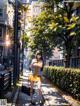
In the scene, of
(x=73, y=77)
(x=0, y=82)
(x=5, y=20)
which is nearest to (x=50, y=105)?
(x=0, y=82)

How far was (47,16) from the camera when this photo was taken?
2453 cm

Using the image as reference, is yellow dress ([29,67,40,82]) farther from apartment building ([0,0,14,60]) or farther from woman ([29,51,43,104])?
apartment building ([0,0,14,60])

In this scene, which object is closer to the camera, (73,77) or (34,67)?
(34,67)

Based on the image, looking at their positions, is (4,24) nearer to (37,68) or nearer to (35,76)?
(35,76)

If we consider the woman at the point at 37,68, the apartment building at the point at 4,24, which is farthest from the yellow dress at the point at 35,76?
the apartment building at the point at 4,24

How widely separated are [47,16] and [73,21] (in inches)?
706

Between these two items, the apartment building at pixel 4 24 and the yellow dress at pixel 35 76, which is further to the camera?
the apartment building at pixel 4 24

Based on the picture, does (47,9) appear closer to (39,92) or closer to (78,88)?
(78,88)

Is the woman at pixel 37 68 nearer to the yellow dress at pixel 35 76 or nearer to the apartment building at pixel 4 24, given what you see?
the yellow dress at pixel 35 76

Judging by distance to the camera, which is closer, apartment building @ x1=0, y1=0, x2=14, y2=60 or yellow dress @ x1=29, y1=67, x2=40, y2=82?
yellow dress @ x1=29, y1=67, x2=40, y2=82

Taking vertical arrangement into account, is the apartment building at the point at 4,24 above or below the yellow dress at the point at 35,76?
above

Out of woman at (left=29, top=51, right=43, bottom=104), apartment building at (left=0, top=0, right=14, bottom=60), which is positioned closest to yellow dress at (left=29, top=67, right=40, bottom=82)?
woman at (left=29, top=51, right=43, bottom=104)

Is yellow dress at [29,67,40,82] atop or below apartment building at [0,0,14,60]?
below

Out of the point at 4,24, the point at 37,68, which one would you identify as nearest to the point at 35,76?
the point at 37,68
